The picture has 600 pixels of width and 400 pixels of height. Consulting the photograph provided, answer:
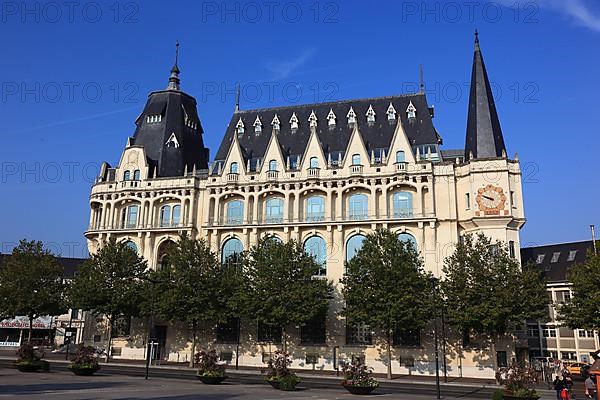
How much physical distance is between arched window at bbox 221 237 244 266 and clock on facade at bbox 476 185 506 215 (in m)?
26.5

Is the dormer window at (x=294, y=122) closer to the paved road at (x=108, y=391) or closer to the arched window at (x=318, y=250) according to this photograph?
the arched window at (x=318, y=250)

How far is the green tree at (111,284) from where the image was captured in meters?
54.7

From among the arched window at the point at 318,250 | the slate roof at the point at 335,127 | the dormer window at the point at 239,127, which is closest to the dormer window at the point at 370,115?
the slate roof at the point at 335,127

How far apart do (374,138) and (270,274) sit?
21.4 m

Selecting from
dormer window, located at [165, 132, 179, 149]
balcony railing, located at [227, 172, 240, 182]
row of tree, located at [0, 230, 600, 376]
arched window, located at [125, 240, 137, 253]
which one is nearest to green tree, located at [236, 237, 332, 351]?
row of tree, located at [0, 230, 600, 376]

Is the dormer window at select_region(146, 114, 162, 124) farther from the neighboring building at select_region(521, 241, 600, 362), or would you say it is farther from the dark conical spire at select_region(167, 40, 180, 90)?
the neighboring building at select_region(521, 241, 600, 362)

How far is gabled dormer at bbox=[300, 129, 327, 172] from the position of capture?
59469mm

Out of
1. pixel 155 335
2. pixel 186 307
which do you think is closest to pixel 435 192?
pixel 186 307

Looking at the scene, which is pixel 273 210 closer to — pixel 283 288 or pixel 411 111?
pixel 283 288

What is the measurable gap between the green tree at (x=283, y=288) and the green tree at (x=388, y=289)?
139 inches

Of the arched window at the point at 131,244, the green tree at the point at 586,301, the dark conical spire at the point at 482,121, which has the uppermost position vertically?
the dark conical spire at the point at 482,121

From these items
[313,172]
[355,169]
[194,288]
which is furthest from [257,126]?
[194,288]

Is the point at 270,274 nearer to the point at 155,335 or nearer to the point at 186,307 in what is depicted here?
the point at 186,307

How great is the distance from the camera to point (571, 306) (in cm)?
4344
